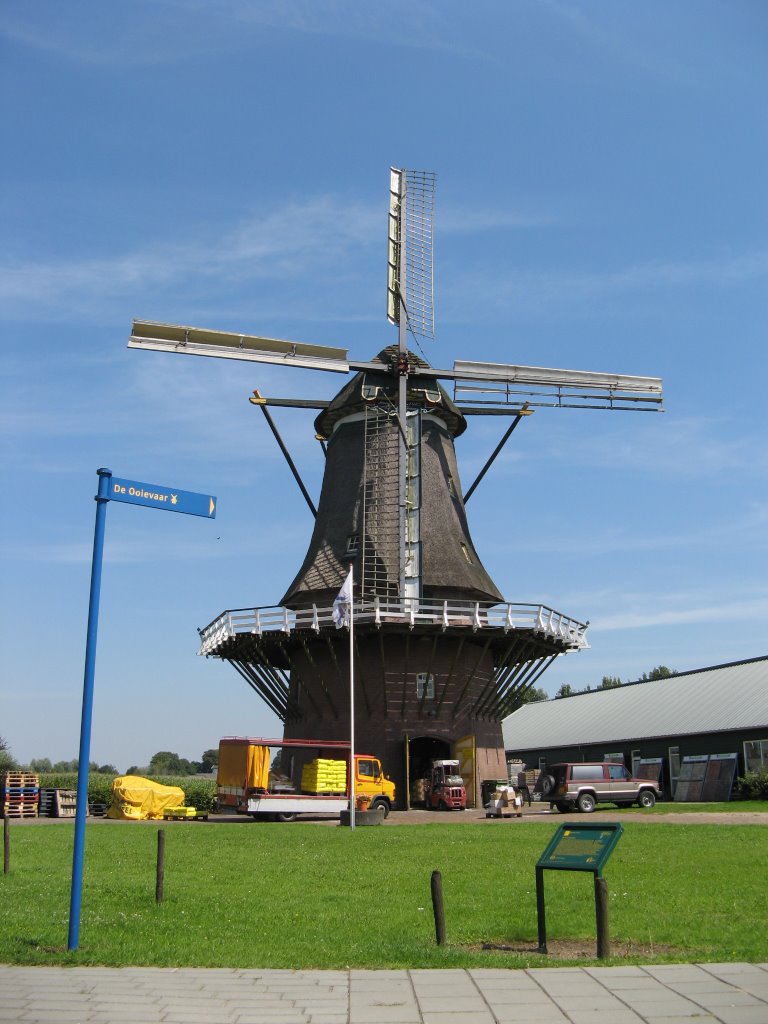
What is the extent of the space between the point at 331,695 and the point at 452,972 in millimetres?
24655

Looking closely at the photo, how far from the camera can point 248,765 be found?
2934 cm

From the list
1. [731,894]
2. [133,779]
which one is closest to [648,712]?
[133,779]

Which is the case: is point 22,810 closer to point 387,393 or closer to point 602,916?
point 387,393

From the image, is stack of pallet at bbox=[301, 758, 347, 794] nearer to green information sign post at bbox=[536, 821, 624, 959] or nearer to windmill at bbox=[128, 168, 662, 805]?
windmill at bbox=[128, 168, 662, 805]

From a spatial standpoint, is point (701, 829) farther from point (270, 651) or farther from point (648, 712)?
point (648, 712)

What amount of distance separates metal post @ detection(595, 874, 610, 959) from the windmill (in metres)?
21.6

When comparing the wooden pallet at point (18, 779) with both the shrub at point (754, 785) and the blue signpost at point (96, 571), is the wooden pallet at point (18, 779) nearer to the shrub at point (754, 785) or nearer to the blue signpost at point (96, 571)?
the shrub at point (754, 785)

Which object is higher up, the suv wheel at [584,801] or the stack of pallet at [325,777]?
the stack of pallet at [325,777]

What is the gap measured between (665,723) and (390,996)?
38.0m

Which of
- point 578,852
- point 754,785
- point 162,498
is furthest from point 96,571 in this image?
point 754,785

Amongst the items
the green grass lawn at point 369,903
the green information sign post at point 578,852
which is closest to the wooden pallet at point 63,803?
the green grass lawn at point 369,903

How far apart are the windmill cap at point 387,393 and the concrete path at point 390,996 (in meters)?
27.8

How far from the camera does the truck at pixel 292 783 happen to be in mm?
28516

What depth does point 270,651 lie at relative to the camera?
111 feet
